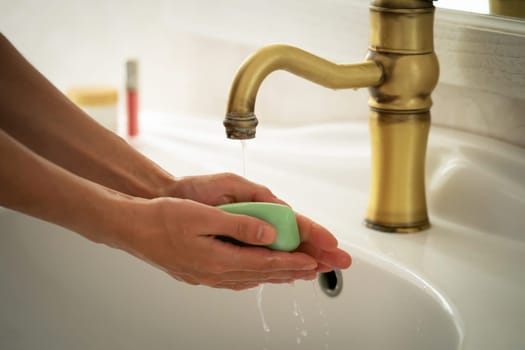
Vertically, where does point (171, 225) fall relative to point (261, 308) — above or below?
above

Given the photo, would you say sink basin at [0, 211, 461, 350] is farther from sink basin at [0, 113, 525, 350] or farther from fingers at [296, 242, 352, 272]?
fingers at [296, 242, 352, 272]

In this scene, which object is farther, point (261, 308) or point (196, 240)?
point (261, 308)

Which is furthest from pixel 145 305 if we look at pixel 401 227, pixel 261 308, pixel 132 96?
pixel 132 96

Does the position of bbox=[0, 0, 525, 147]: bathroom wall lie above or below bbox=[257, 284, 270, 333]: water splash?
above

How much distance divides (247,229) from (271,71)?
15cm

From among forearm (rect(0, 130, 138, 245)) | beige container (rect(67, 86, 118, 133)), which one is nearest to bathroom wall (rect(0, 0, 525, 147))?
beige container (rect(67, 86, 118, 133))

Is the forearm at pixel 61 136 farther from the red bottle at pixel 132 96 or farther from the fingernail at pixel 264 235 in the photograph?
the red bottle at pixel 132 96

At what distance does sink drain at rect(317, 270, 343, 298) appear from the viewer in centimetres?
72

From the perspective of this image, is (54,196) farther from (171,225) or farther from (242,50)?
(242,50)

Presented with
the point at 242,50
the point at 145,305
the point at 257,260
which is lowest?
the point at 145,305

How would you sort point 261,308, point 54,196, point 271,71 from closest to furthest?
point 54,196 < point 271,71 < point 261,308

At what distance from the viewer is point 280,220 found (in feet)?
1.90

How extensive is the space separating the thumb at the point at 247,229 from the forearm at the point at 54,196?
0.20 feet

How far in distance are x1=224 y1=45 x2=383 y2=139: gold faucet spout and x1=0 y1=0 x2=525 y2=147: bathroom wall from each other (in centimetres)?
12
